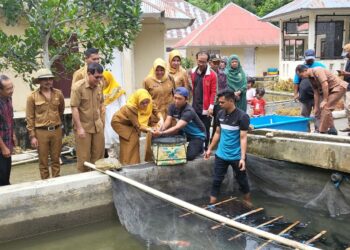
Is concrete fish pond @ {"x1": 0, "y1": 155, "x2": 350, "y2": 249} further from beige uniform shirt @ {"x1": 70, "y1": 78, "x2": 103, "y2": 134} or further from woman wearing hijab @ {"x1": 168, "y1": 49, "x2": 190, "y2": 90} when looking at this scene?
woman wearing hijab @ {"x1": 168, "y1": 49, "x2": 190, "y2": 90}

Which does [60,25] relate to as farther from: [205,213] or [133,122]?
[205,213]

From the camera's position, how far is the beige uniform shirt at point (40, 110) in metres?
5.38

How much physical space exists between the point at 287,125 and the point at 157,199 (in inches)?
115

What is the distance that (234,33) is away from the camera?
25438 mm

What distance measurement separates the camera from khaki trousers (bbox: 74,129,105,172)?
5.55 meters

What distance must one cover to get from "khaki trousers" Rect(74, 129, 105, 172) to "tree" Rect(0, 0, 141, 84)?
1.98m

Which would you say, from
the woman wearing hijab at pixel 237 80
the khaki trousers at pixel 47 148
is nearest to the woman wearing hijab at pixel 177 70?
the woman wearing hijab at pixel 237 80

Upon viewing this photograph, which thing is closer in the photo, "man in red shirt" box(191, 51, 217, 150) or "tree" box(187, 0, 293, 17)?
"man in red shirt" box(191, 51, 217, 150)

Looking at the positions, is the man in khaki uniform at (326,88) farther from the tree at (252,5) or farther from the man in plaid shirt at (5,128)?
the tree at (252,5)

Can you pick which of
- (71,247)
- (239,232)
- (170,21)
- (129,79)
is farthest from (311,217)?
(170,21)

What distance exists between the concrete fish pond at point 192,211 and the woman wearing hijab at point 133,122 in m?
0.56

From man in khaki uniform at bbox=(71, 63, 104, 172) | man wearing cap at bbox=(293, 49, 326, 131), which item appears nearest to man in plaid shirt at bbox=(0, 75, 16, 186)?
man in khaki uniform at bbox=(71, 63, 104, 172)

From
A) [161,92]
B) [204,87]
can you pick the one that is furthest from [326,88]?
[161,92]

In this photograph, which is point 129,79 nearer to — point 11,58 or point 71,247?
point 11,58
